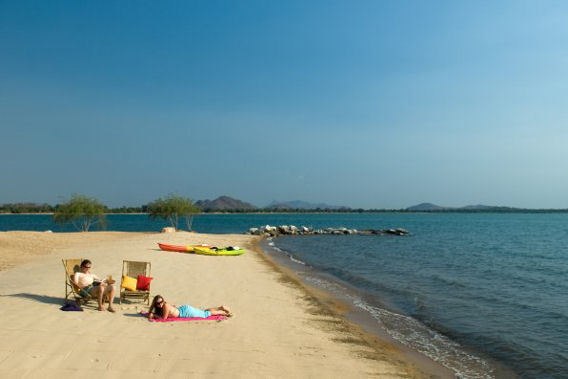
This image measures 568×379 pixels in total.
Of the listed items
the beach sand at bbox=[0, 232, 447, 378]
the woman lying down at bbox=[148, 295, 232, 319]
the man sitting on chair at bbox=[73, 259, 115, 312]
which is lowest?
the beach sand at bbox=[0, 232, 447, 378]

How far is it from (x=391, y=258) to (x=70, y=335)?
24.5 metres

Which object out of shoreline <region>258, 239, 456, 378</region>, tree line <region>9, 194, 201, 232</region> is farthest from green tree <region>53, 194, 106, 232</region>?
shoreline <region>258, 239, 456, 378</region>

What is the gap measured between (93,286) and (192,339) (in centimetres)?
356

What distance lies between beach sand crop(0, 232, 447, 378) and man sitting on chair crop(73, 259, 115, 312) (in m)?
0.36

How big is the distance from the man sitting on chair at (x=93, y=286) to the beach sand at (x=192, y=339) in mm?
362

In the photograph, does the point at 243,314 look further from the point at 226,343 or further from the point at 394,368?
the point at 394,368

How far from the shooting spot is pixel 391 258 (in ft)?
97.3

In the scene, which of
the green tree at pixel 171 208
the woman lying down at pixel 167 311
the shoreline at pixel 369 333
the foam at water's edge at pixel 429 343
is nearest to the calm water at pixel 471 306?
the foam at water's edge at pixel 429 343

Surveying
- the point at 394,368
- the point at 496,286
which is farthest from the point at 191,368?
the point at 496,286

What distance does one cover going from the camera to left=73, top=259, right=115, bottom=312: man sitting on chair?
10.4 meters

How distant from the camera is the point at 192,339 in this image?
8.60 meters

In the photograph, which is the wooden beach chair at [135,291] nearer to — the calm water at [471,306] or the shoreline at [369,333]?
the shoreline at [369,333]

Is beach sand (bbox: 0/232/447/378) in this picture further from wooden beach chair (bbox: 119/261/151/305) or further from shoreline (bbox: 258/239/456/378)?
wooden beach chair (bbox: 119/261/151/305)

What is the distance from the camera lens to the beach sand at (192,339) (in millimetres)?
7000
